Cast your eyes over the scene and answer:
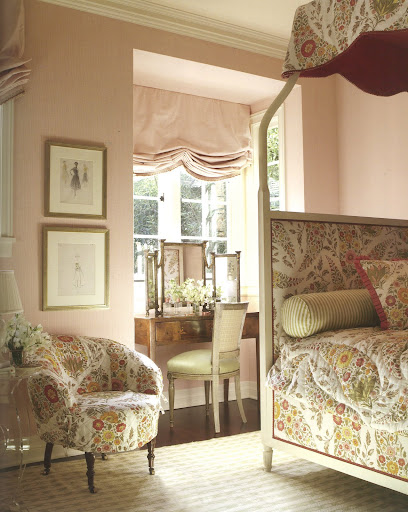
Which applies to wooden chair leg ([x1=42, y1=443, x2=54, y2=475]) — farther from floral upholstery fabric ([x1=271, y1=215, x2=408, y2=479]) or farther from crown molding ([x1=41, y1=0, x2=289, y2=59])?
crown molding ([x1=41, y1=0, x2=289, y2=59])

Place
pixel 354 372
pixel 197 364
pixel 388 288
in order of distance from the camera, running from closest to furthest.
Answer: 1. pixel 354 372
2. pixel 388 288
3. pixel 197 364

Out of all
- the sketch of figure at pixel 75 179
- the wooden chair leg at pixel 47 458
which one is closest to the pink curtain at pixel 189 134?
the sketch of figure at pixel 75 179

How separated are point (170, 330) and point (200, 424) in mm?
730

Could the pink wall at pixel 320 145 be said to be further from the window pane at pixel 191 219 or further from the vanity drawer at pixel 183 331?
the vanity drawer at pixel 183 331

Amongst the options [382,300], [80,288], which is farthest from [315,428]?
[80,288]

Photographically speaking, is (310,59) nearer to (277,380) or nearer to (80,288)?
(277,380)

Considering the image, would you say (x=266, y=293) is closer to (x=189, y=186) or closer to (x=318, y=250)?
(x=318, y=250)

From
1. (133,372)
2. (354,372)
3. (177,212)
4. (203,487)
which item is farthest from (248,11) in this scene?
(203,487)

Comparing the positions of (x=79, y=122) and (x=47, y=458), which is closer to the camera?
(x=47, y=458)

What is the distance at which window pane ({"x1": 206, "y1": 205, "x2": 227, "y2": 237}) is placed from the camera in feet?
17.4

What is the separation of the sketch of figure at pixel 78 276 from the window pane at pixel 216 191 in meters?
1.86

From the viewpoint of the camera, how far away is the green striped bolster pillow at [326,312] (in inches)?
115

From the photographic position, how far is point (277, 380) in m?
2.99

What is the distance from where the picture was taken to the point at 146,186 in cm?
495
